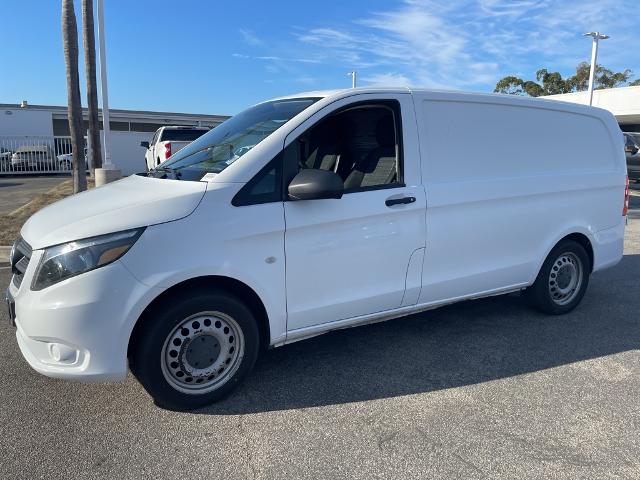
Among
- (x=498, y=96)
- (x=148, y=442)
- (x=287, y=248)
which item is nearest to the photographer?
(x=148, y=442)

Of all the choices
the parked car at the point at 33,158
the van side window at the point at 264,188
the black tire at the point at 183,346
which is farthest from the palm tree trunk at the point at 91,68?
the black tire at the point at 183,346

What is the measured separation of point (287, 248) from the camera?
131 inches

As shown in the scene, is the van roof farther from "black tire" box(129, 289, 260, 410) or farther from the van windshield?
"black tire" box(129, 289, 260, 410)

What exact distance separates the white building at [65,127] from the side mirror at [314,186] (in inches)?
958

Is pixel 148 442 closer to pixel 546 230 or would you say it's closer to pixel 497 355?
pixel 497 355

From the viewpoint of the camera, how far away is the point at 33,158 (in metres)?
23.5

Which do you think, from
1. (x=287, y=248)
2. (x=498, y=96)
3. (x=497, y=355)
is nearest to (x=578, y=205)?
(x=498, y=96)

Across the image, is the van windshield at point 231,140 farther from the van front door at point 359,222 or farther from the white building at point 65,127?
the white building at point 65,127

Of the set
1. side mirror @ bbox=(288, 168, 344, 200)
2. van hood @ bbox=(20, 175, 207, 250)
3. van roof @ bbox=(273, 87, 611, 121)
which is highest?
van roof @ bbox=(273, 87, 611, 121)

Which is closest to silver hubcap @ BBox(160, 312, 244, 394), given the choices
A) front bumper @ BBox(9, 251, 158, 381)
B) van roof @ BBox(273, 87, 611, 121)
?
front bumper @ BBox(9, 251, 158, 381)

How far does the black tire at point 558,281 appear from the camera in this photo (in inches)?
193

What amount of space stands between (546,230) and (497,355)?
1.33 metres

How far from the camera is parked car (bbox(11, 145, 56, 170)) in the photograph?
2336 cm

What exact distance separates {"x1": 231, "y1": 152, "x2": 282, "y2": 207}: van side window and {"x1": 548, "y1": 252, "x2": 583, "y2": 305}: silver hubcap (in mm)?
2977
